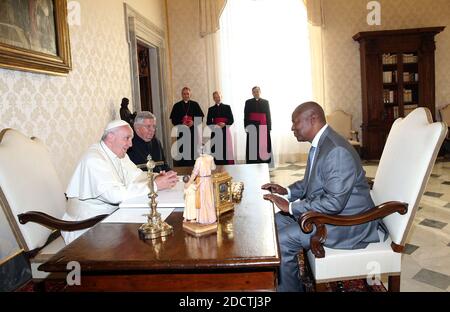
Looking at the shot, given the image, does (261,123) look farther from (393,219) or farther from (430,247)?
(393,219)

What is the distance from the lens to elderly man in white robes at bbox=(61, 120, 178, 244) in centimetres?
227

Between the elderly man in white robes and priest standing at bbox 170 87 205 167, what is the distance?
4879 mm

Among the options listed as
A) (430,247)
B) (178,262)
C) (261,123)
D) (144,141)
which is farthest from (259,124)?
(178,262)

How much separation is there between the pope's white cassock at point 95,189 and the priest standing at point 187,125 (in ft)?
16.5

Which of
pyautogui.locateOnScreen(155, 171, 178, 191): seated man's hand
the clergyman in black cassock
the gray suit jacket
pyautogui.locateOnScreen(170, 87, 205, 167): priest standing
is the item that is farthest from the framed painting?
pyautogui.locateOnScreen(170, 87, 205, 167): priest standing

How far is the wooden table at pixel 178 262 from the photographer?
1331 mm

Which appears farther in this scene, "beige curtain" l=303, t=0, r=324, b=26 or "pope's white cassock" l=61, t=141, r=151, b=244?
"beige curtain" l=303, t=0, r=324, b=26

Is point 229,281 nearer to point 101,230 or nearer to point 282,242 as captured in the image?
point 101,230

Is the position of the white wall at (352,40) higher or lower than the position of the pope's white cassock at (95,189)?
higher

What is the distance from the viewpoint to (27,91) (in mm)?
3352

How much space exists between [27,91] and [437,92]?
25.8ft

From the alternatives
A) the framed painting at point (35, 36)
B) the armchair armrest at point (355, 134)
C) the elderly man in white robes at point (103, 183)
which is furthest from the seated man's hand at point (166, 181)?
the armchair armrest at point (355, 134)

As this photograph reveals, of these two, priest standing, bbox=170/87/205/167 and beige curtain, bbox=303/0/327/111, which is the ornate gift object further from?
beige curtain, bbox=303/0/327/111

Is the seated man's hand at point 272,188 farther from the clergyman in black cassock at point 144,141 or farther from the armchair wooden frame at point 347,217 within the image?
the clergyman in black cassock at point 144,141
